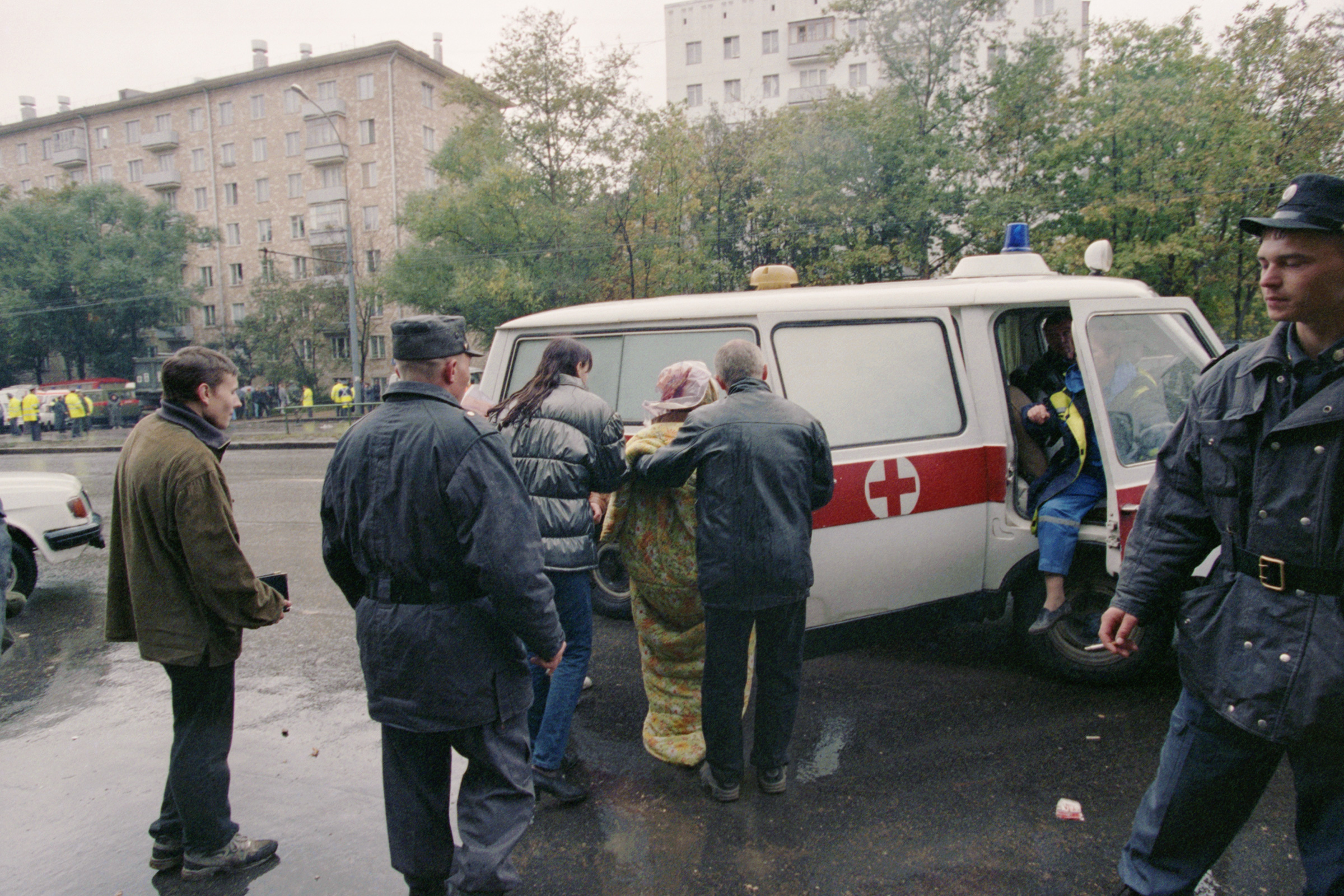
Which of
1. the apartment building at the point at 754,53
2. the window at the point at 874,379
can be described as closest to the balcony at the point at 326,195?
the apartment building at the point at 754,53

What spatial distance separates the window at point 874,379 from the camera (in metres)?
4.12

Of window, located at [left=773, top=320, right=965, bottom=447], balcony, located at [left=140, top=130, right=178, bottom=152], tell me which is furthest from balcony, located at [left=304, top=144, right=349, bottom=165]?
window, located at [left=773, top=320, right=965, bottom=447]

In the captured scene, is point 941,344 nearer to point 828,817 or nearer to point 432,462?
point 828,817

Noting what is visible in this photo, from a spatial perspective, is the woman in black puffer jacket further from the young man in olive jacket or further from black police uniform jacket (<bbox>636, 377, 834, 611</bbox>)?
the young man in olive jacket

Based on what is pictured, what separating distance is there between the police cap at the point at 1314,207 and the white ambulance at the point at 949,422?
83.6 inches

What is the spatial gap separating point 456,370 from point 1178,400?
371 centimetres

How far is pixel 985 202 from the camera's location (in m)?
24.7

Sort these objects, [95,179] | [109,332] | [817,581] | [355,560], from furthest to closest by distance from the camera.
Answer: [95,179] → [109,332] → [817,581] → [355,560]

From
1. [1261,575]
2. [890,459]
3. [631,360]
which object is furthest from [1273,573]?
[631,360]

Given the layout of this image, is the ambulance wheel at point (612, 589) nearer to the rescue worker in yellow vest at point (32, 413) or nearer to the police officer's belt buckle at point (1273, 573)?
the police officer's belt buckle at point (1273, 573)

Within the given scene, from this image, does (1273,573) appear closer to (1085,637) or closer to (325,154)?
(1085,637)

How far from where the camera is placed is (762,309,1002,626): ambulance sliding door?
4.05 metres

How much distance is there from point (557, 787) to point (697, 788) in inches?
23.2

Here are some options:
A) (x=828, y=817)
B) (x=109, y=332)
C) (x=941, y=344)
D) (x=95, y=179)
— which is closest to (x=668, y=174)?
(x=941, y=344)
